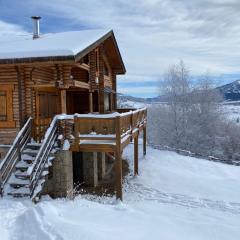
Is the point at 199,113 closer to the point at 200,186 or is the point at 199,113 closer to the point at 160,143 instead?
the point at 160,143

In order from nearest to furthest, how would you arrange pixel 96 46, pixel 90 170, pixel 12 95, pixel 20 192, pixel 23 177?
pixel 20 192 → pixel 23 177 → pixel 12 95 → pixel 96 46 → pixel 90 170

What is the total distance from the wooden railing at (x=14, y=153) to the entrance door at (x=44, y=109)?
0.61m

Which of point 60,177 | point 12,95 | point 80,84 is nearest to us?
point 60,177

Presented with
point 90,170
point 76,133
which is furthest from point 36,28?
point 76,133

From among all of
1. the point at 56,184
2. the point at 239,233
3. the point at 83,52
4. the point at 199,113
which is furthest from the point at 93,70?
the point at 199,113

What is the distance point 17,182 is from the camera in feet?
37.2

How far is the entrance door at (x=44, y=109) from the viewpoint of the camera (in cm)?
1430

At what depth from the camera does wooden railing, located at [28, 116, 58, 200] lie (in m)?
10.9

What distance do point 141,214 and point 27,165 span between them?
428cm

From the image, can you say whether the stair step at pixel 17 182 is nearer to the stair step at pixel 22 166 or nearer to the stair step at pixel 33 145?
the stair step at pixel 22 166

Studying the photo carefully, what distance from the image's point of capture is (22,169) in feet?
39.9

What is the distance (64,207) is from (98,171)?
29.4 feet

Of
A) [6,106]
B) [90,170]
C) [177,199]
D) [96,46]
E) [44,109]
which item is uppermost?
[96,46]

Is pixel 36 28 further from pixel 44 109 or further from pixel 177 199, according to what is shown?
pixel 177 199
